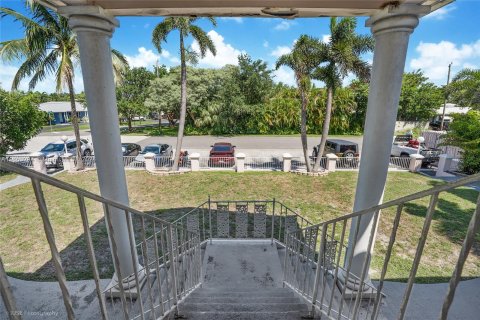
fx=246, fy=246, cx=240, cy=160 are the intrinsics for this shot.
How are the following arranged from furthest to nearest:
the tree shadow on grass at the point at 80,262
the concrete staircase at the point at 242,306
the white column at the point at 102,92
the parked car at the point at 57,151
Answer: the parked car at the point at 57,151 < the tree shadow on grass at the point at 80,262 < the concrete staircase at the point at 242,306 < the white column at the point at 102,92

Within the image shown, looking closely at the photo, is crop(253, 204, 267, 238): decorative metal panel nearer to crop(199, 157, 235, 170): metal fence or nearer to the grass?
the grass

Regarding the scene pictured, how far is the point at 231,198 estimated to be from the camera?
1053 cm

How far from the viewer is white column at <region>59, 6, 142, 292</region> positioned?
3.31 meters

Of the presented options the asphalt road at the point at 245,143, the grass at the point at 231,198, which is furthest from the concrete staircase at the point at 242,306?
the asphalt road at the point at 245,143

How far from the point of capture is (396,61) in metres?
3.35

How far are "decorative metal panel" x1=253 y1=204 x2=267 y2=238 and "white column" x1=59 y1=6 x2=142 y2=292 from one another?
3975 millimetres

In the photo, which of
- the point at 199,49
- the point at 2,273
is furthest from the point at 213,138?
the point at 2,273

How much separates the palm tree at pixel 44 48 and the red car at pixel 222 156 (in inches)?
258

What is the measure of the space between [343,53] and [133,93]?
27.5 meters

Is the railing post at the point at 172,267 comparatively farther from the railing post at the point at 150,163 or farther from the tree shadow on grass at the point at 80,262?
the railing post at the point at 150,163

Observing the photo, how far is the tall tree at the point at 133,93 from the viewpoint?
28.7 metres

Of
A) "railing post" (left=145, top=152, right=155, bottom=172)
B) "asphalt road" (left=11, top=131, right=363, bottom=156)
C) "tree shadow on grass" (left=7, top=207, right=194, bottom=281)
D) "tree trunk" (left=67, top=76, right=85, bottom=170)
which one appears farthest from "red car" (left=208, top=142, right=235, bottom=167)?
"tree trunk" (left=67, top=76, right=85, bottom=170)

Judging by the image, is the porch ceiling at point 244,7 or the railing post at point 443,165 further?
the railing post at point 443,165

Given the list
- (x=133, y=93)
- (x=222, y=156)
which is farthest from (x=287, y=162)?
(x=133, y=93)
